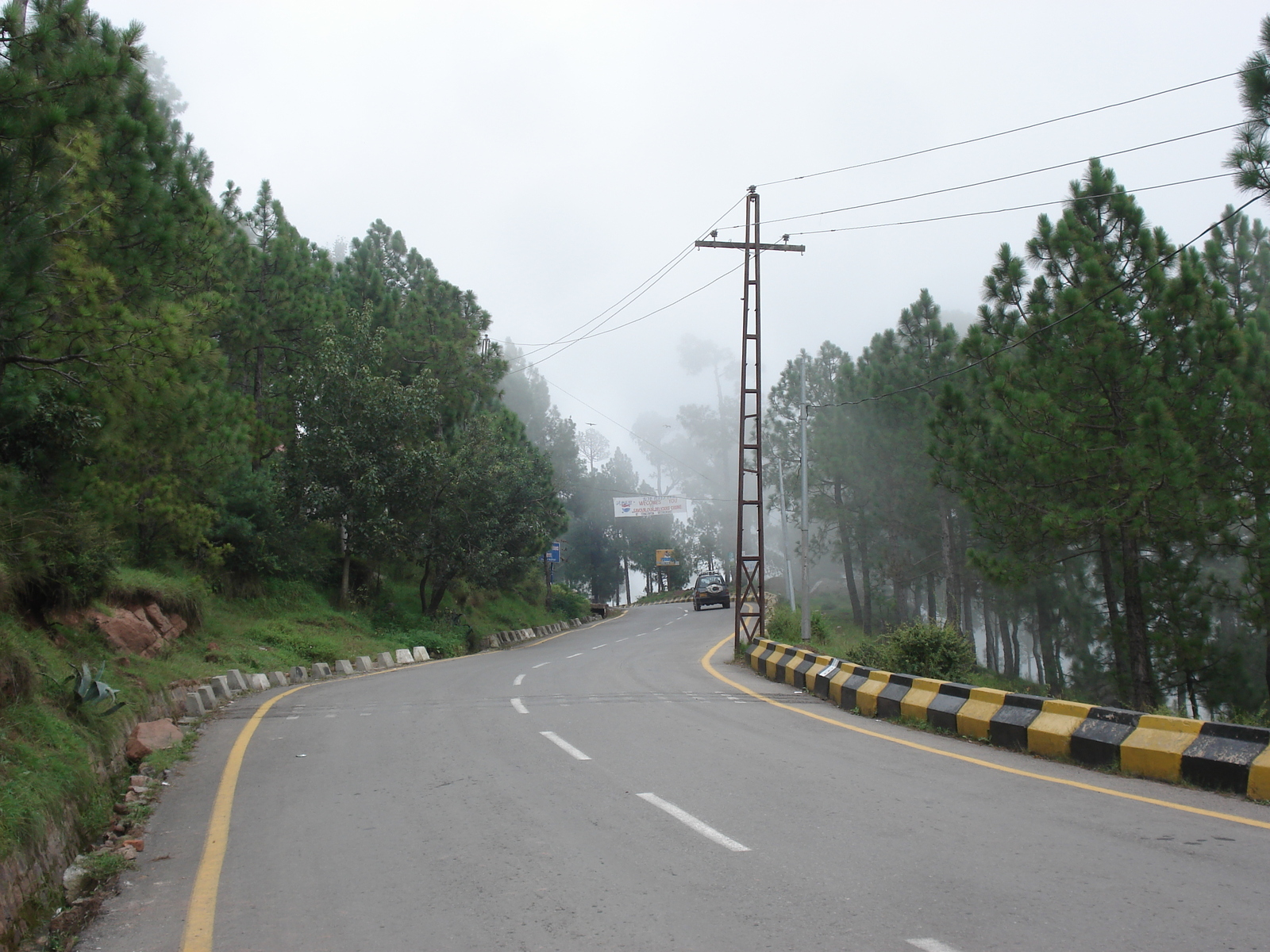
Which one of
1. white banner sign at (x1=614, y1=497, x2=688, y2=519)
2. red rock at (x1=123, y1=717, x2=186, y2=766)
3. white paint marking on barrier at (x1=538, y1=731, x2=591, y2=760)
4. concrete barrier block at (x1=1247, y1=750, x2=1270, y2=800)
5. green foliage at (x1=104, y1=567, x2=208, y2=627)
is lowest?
red rock at (x1=123, y1=717, x2=186, y2=766)

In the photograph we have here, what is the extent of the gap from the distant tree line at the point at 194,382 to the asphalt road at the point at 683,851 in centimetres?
444

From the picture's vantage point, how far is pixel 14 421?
42.0 feet

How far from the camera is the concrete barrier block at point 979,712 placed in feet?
33.7

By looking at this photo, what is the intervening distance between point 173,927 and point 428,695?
1050 centimetres

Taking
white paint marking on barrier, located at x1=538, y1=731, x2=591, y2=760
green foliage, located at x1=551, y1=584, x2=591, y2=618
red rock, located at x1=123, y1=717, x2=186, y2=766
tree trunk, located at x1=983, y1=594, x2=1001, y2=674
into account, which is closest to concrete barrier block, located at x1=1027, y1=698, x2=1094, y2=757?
white paint marking on barrier, located at x1=538, y1=731, x2=591, y2=760

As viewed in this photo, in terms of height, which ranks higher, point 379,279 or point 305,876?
point 379,279

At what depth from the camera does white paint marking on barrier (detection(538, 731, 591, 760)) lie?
30.0 ft

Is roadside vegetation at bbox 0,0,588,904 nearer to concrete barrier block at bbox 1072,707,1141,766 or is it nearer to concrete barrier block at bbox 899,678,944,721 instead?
concrete barrier block at bbox 1072,707,1141,766

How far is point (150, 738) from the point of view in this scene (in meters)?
10.4

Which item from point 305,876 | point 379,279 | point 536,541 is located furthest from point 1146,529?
point 379,279

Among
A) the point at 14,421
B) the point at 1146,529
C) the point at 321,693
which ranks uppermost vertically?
the point at 14,421

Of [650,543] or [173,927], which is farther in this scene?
[650,543]

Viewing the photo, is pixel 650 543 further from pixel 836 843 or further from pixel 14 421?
pixel 836 843

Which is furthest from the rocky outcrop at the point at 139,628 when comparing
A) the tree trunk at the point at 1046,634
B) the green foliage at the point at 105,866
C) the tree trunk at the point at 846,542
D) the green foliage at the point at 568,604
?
the green foliage at the point at 568,604
